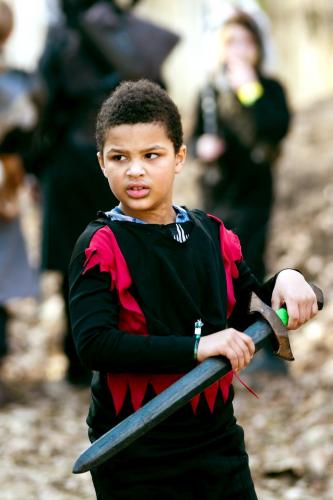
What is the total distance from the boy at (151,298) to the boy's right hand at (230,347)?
2.9 inches

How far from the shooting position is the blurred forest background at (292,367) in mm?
4344

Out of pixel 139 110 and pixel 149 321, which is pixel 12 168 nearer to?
pixel 139 110

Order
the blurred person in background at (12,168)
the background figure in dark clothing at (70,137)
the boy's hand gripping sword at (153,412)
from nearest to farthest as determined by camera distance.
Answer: the boy's hand gripping sword at (153,412) < the blurred person in background at (12,168) < the background figure in dark clothing at (70,137)

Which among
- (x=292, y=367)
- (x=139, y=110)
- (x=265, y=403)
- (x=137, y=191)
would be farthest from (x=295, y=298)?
(x=292, y=367)

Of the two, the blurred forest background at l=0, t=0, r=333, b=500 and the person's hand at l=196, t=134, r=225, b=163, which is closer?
the blurred forest background at l=0, t=0, r=333, b=500

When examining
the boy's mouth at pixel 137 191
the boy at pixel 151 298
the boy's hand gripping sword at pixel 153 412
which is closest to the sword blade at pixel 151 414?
the boy's hand gripping sword at pixel 153 412

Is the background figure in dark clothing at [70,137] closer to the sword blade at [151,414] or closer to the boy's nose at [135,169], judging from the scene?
the boy's nose at [135,169]

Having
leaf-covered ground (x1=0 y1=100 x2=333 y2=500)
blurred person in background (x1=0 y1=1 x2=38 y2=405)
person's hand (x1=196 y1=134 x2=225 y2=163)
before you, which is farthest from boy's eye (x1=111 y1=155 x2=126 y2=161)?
person's hand (x1=196 y1=134 x2=225 y2=163)

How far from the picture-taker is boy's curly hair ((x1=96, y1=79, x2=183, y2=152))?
7.63 feet

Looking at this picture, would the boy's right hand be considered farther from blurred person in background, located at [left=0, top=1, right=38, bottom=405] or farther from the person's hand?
the person's hand

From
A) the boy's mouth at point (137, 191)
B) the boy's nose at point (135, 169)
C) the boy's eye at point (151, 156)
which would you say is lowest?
the boy's mouth at point (137, 191)

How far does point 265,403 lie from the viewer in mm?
5492

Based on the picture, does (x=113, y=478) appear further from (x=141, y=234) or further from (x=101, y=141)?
(x=101, y=141)

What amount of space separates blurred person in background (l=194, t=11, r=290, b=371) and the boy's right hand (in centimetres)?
364
